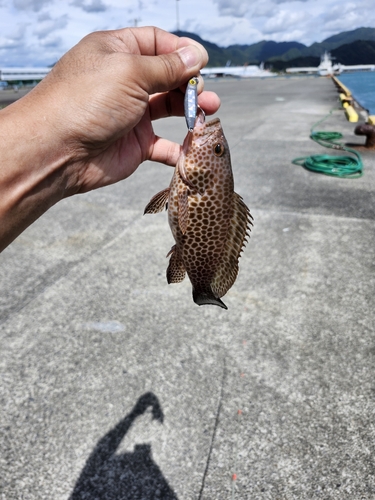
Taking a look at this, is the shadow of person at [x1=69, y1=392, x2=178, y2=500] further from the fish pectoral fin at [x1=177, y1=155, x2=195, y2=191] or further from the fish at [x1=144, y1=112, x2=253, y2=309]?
the fish pectoral fin at [x1=177, y1=155, x2=195, y2=191]


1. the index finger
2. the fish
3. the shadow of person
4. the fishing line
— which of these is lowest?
the shadow of person

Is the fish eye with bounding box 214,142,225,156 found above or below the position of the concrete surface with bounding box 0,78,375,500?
above

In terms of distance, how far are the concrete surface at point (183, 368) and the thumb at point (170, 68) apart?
104 inches

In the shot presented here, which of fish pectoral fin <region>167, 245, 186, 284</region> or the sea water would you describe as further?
the sea water

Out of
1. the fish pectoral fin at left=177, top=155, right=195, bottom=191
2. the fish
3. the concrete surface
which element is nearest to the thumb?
the fish

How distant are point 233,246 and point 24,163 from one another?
1280mm

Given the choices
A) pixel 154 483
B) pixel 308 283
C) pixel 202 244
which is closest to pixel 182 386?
pixel 154 483

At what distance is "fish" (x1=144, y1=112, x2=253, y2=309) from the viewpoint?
7.07 feet

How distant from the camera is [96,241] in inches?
250

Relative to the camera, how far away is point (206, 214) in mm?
2168

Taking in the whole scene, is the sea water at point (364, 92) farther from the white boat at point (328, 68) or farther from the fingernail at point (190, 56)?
the white boat at point (328, 68)

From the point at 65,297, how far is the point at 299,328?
9.51ft

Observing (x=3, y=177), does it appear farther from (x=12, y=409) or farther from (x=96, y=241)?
(x=96, y=241)

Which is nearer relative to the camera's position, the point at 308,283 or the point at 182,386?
the point at 182,386
